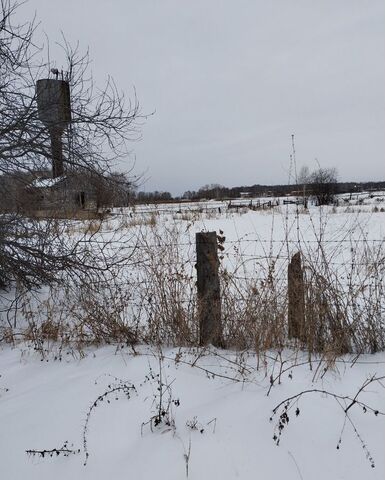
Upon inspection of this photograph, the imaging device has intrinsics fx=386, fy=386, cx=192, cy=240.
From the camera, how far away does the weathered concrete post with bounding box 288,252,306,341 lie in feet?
10.5

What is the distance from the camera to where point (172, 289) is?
3545mm

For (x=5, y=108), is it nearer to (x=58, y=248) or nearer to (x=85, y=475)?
(x=58, y=248)

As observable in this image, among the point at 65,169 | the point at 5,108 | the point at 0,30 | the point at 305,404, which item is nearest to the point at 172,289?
the point at 305,404

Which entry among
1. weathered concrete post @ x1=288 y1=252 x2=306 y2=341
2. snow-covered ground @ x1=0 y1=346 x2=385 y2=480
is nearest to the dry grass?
weathered concrete post @ x1=288 y1=252 x2=306 y2=341

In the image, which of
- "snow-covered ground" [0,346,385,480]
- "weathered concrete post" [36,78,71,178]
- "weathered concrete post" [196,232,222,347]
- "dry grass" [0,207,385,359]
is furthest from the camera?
"weathered concrete post" [36,78,71,178]

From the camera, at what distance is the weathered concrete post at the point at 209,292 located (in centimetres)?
332

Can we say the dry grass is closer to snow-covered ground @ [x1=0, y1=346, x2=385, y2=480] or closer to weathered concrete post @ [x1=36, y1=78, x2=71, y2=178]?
snow-covered ground @ [x1=0, y1=346, x2=385, y2=480]

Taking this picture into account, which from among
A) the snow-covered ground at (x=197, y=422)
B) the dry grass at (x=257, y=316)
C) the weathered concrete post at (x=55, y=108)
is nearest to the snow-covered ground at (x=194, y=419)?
the snow-covered ground at (x=197, y=422)

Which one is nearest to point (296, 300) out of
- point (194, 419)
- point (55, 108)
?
point (194, 419)

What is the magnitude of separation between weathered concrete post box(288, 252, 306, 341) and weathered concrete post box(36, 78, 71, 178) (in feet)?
10.0

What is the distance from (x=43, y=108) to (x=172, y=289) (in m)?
2.57

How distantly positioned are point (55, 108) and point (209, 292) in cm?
286

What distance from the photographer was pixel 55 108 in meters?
4.47

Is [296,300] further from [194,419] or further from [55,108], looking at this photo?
[55,108]
